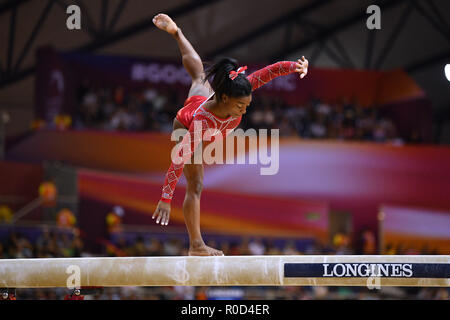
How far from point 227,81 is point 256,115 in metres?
10.4

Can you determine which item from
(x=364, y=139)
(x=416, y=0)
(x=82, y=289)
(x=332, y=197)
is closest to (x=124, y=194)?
(x=332, y=197)

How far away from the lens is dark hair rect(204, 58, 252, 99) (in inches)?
161

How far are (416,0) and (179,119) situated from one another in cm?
1408

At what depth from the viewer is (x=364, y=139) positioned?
14.4 meters

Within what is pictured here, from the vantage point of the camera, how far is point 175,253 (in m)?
11.4

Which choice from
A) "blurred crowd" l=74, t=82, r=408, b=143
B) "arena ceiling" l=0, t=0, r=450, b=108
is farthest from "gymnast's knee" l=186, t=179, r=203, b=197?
"arena ceiling" l=0, t=0, r=450, b=108

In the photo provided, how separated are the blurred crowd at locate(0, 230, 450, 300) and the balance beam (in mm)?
3507

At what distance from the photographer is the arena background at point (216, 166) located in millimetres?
12594

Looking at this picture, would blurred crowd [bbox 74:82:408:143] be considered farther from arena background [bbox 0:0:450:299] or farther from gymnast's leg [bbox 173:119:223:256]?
gymnast's leg [bbox 173:119:223:256]

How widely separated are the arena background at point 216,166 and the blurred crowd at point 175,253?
2.5 inches

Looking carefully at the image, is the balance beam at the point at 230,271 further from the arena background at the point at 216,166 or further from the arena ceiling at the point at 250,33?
the arena ceiling at the point at 250,33

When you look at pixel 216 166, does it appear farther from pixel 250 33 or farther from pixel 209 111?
pixel 209 111

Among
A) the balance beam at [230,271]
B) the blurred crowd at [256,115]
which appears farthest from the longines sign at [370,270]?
the blurred crowd at [256,115]

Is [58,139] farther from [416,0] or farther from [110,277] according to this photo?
[416,0]
